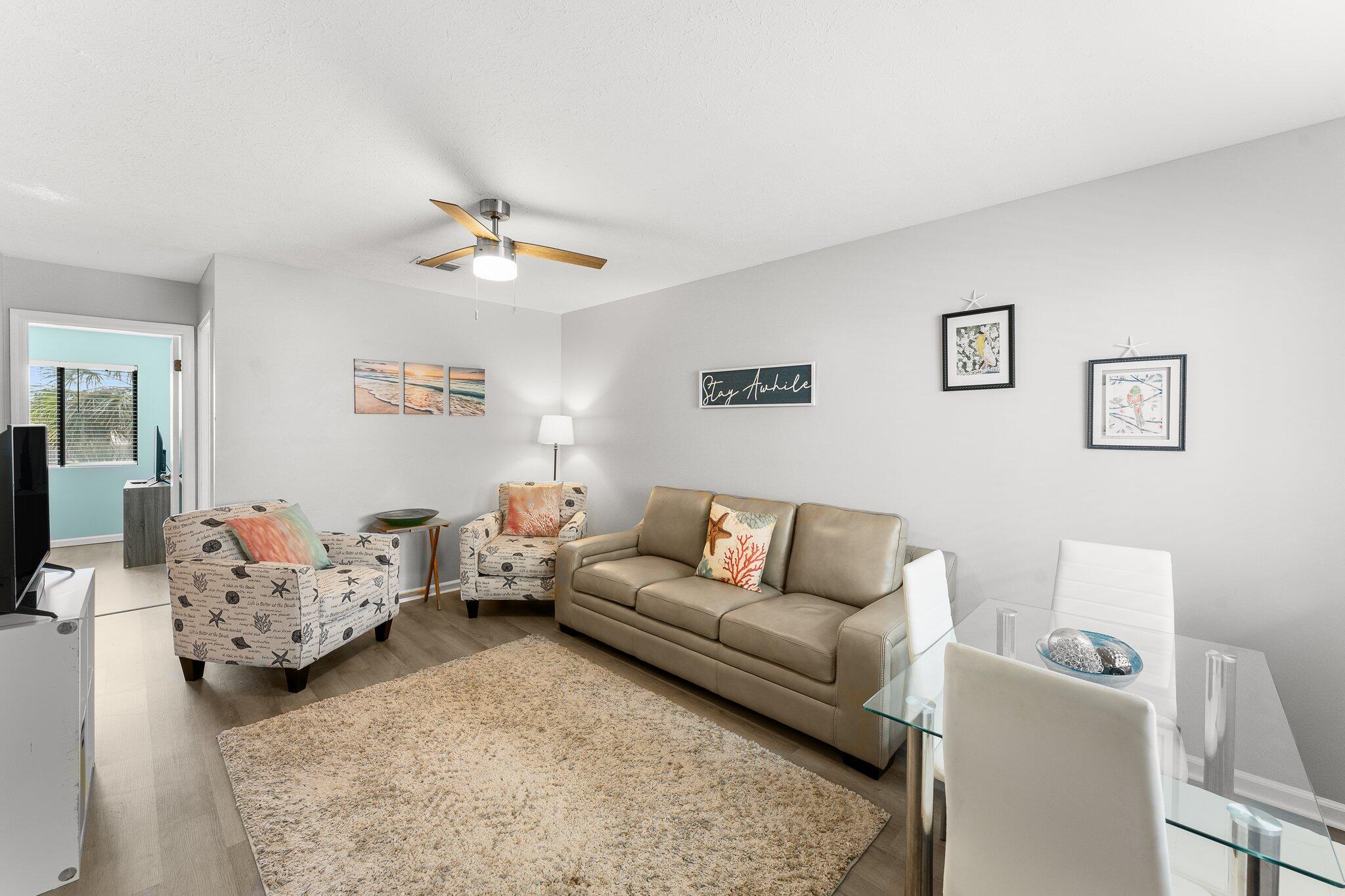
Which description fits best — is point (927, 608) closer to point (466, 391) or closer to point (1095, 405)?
point (1095, 405)

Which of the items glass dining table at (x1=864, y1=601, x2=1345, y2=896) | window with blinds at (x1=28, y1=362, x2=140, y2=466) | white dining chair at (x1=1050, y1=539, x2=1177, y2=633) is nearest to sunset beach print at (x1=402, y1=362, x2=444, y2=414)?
glass dining table at (x1=864, y1=601, x2=1345, y2=896)

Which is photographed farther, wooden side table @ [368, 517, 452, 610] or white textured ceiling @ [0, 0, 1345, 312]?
wooden side table @ [368, 517, 452, 610]

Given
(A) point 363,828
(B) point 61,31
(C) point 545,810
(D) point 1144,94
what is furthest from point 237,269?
(D) point 1144,94

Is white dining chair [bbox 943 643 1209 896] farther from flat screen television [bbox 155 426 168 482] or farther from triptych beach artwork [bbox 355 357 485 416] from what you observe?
flat screen television [bbox 155 426 168 482]

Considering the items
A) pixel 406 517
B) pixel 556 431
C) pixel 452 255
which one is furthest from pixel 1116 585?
pixel 406 517

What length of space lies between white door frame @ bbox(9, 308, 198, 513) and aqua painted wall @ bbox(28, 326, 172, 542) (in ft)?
5.02

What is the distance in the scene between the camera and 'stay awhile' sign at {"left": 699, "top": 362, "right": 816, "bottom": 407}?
142 inches

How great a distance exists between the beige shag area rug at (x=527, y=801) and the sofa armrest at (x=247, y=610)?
0.36 metres

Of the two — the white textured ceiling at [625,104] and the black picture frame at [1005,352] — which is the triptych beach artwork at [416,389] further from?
the black picture frame at [1005,352]

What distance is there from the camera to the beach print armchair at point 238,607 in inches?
111

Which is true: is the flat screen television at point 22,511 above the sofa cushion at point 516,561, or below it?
above

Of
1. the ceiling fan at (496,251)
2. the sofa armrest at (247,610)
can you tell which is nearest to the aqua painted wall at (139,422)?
the sofa armrest at (247,610)

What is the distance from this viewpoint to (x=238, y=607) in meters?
2.84

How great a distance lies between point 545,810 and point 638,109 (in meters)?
2.59
